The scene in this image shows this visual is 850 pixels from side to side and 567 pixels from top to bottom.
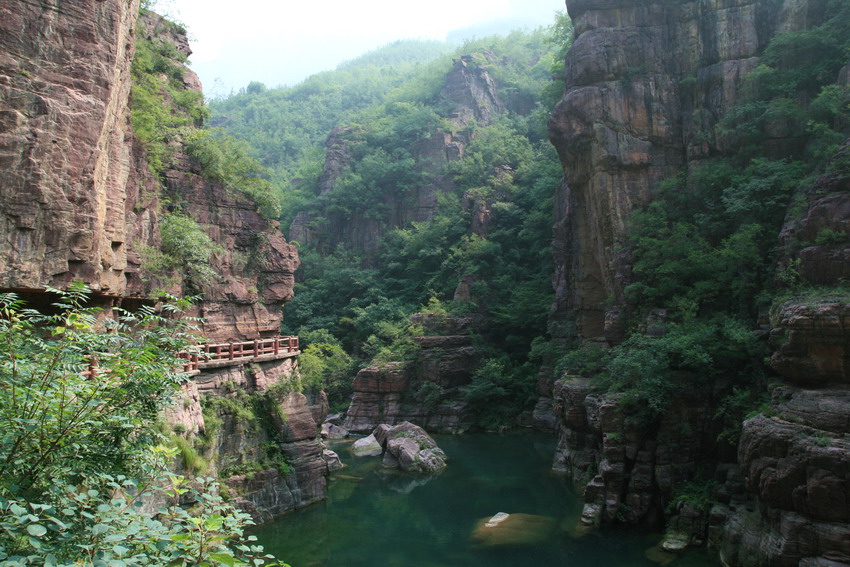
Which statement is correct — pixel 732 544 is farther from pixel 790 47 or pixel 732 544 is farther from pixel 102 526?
pixel 790 47

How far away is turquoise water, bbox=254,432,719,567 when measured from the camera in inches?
562

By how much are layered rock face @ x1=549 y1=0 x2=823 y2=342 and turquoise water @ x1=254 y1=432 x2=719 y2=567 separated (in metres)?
6.22

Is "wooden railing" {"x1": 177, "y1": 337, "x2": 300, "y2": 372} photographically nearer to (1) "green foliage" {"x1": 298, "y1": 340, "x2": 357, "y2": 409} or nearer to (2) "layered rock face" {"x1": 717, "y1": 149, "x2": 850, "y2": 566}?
(2) "layered rock face" {"x1": 717, "y1": 149, "x2": 850, "y2": 566}

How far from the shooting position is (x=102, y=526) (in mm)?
3975

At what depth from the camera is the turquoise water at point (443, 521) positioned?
14.3m

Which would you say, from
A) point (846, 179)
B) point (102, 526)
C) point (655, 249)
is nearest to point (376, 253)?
point (655, 249)

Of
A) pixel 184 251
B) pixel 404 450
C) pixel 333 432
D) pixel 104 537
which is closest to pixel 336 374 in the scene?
pixel 333 432

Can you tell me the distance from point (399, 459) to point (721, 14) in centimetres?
2023

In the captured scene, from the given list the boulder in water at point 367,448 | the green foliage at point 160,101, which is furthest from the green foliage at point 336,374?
the green foliage at point 160,101

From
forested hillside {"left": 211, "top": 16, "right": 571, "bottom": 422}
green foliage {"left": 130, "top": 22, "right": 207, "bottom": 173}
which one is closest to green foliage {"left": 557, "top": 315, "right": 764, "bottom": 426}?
forested hillside {"left": 211, "top": 16, "right": 571, "bottom": 422}

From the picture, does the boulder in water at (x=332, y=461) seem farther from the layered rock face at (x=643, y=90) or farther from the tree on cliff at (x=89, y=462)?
the tree on cliff at (x=89, y=462)

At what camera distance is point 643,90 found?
73.2 ft

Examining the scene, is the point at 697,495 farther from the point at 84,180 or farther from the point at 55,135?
the point at 55,135

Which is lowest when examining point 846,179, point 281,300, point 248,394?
point 248,394
